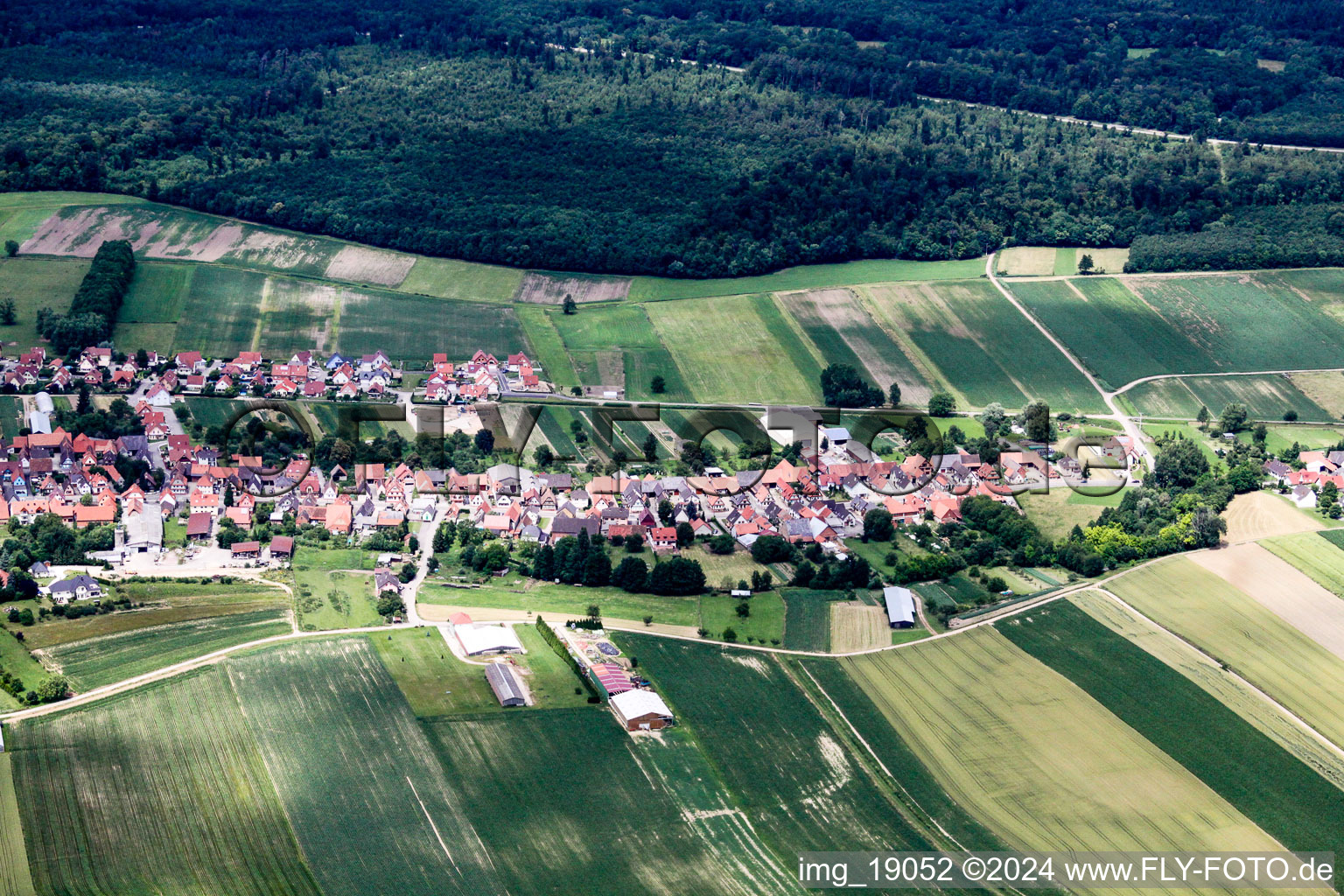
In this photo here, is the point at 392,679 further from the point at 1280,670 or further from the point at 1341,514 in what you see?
the point at 1341,514

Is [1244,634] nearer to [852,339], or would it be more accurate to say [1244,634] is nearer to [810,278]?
[852,339]

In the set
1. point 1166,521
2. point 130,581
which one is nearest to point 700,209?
point 1166,521

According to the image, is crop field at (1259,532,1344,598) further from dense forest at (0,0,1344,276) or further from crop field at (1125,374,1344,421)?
dense forest at (0,0,1344,276)

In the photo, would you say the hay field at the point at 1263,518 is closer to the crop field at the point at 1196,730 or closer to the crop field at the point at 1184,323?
the crop field at the point at 1196,730

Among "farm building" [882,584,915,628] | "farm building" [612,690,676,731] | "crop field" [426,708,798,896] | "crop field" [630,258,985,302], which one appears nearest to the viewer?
"crop field" [426,708,798,896]

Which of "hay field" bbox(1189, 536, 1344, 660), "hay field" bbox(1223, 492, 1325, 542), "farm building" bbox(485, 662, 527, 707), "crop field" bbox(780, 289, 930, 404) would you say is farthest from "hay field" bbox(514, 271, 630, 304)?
"farm building" bbox(485, 662, 527, 707)

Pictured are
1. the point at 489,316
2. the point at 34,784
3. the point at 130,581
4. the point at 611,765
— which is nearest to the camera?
the point at 34,784
